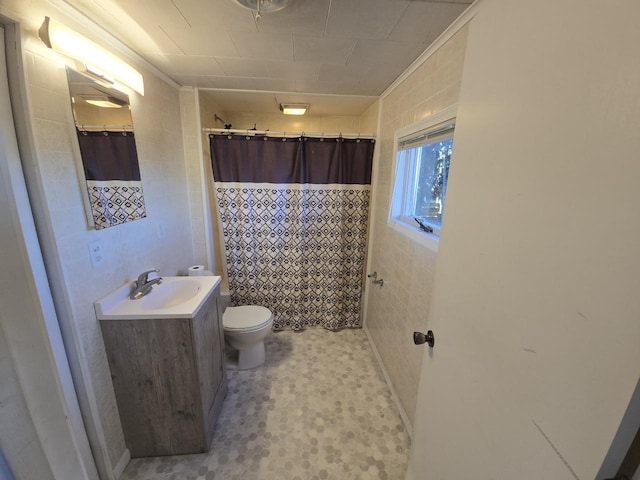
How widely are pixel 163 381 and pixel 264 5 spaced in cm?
187

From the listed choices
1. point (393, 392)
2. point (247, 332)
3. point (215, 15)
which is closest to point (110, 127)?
point (215, 15)

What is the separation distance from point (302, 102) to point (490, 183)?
223 centimetres

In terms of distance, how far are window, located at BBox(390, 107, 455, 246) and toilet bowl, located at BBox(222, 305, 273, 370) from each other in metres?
1.35

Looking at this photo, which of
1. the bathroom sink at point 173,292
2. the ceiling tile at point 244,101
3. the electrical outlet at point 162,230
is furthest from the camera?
the ceiling tile at point 244,101

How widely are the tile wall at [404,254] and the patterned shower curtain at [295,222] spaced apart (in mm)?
224

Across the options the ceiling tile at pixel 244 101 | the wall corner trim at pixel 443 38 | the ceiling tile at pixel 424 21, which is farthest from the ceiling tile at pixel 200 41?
the wall corner trim at pixel 443 38

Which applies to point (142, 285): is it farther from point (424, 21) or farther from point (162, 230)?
point (424, 21)

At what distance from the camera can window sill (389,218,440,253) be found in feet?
4.50

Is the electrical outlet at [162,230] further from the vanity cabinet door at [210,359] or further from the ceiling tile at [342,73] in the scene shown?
the ceiling tile at [342,73]

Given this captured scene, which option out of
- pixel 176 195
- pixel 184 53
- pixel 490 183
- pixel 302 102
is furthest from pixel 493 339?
pixel 302 102

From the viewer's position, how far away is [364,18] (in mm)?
1174

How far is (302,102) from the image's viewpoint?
8.00 feet

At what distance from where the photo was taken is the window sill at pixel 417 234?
1372 millimetres

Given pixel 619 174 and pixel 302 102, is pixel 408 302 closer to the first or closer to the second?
pixel 619 174
